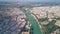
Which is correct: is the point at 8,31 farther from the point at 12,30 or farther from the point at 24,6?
the point at 24,6

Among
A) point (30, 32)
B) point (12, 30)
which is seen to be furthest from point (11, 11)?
point (30, 32)

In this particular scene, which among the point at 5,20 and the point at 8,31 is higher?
the point at 5,20

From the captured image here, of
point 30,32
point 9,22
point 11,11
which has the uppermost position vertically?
point 11,11

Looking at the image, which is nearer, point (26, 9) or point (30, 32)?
point (30, 32)

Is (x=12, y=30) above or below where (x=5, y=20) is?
below

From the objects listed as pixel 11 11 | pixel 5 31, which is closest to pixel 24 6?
pixel 11 11

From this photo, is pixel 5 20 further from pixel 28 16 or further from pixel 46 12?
pixel 46 12
